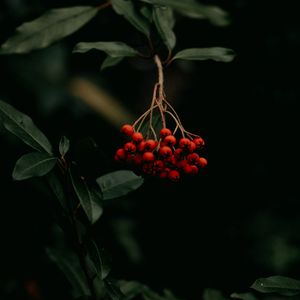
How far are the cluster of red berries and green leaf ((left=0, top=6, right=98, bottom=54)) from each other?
1.49 ft

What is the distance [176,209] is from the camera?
3.78 metres

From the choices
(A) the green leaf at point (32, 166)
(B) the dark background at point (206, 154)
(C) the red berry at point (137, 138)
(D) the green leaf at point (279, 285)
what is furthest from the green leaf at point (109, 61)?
(D) the green leaf at point (279, 285)

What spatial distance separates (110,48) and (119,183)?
422 mm

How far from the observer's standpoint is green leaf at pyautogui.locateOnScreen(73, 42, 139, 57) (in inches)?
59.8

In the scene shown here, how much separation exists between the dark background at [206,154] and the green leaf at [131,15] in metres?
0.70

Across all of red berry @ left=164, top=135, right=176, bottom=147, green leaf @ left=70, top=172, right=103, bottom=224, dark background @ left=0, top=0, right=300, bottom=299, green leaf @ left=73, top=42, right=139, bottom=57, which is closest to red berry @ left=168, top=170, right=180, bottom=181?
red berry @ left=164, top=135, right=176, bottom=147

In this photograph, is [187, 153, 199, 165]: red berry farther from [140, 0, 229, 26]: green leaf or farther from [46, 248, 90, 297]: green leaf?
[46, 248, 90, 297]: green leaf

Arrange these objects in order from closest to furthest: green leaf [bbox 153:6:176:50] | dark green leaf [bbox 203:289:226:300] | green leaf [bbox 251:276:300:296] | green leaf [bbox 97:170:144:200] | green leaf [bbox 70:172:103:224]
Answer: green leaf [bbox 70:172:103:224] < green leaf [bbox 251:276:300:296] < green leaf [bbox 97:170:144:200] < green leaf [bbox 153:6:176:50] < dark green leaf [bbox 203:289:226:300]

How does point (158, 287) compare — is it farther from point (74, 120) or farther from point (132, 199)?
point (74, 120)

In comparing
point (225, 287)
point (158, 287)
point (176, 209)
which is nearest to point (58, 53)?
point (176, 209)

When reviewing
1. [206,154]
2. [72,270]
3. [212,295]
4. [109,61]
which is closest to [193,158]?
[109,61]

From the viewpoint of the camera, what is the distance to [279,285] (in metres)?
1.36

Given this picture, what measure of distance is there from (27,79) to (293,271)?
204 centimetres

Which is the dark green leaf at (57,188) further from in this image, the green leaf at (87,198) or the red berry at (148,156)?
the red berry at (148,156)
